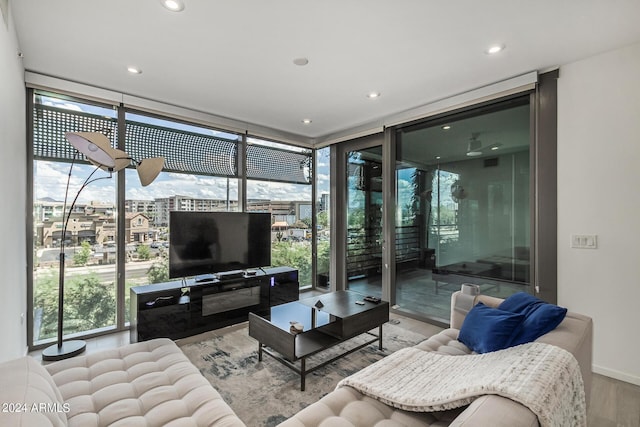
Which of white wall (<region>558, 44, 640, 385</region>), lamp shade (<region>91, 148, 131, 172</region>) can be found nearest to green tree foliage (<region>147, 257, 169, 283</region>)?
lamp shade (<region>91, 148, 131, 172</region>)

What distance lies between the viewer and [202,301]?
3287mm

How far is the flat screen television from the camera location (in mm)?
3275

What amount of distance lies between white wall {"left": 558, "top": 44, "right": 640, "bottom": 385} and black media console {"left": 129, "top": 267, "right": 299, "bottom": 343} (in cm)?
292

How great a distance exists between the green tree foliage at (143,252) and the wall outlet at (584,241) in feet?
14.6

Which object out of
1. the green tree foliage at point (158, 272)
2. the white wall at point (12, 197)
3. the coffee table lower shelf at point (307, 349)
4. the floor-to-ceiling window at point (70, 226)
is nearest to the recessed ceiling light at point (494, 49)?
the coffee table lower shelf at point (307, 349)

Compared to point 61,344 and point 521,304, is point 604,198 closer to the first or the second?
point 521,304

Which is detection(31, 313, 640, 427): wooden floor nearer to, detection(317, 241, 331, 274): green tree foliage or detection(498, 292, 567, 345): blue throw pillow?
detection(498, 292, 567, 345): blue throw pillow

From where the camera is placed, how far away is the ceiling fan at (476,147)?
10.7ft

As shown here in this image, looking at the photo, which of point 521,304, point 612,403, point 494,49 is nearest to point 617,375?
A: point 612,403

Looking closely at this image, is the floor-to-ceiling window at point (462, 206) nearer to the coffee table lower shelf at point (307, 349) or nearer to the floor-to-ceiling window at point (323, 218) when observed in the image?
the floor-to-ceiling window at point (323, 218)

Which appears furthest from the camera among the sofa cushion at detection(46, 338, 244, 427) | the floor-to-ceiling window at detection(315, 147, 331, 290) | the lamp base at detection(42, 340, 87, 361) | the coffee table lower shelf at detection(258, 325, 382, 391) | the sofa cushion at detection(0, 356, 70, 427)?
the floor-to-ceiling window at detection(315, 147, 331, 290)

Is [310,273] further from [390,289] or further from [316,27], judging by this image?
[316,27]

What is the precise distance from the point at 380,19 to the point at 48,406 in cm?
269

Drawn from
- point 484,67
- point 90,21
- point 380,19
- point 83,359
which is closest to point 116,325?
point 83,359
